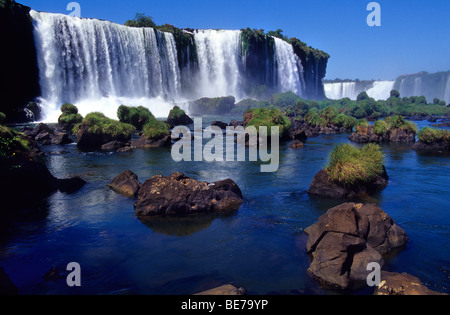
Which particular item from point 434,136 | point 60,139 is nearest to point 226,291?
point 60,139

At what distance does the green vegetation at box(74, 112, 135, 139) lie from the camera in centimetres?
2775

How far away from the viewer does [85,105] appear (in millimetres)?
48469

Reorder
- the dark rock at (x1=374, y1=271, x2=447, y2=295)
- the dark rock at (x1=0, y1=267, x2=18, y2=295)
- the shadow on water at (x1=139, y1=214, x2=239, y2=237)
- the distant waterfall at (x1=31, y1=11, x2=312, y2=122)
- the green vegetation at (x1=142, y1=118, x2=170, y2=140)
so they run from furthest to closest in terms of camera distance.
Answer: the distant waterfall at (x1=31, y1=11, x2=312, y2=122), the green vegetation at (x1=142, y1=118, x2=170, y2=140), the shadow on water at (x1=139, y1=214, x2=239, y2=237), the dark rock at (x1=0, y1=267, x2=18, y2=295), the dark rock at (x1=374, y1=271, x2=447, y2=295)

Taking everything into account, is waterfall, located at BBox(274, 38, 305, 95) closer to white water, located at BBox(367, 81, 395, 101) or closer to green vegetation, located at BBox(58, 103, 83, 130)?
white water, located at BBox(367, 81, 395, 101)

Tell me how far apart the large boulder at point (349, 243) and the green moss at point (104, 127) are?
22.9 metres

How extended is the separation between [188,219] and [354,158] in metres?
7.64

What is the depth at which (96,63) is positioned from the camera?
50.6 m

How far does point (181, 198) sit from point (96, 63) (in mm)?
45067

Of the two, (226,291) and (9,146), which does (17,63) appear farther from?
(226,291)

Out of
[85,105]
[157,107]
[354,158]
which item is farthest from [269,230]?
[157,107]

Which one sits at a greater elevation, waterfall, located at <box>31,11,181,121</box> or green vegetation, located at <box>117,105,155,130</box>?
waterfall, located at <box>31,11,181,121</box>

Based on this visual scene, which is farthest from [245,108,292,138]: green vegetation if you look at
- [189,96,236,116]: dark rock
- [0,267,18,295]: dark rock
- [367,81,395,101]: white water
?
[367,81,395,101]: white water

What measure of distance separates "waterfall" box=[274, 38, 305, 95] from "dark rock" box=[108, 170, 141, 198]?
81.0 metres

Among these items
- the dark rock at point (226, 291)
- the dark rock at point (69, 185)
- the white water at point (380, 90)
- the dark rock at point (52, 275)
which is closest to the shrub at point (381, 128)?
the dark rock at point (69, 185)
